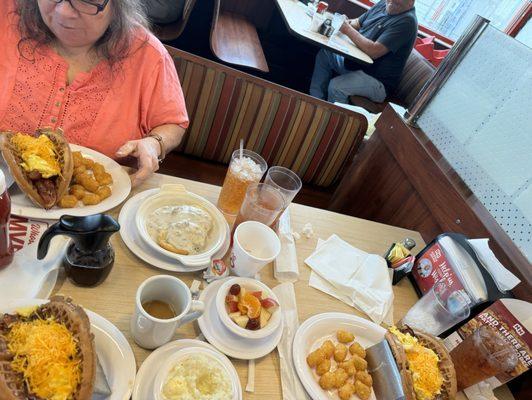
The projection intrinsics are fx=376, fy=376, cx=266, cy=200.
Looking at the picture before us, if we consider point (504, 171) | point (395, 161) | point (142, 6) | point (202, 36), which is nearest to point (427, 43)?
point (202, 36)

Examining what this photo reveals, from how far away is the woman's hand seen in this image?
118 cm

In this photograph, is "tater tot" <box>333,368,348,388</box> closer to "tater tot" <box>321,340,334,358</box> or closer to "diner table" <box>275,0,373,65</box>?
"tater tot" <box>321,340,334,358</box>

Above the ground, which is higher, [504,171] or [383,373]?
[504,171]

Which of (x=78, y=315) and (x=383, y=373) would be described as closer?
(x=78, y=315)

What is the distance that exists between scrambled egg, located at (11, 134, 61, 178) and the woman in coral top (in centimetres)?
22

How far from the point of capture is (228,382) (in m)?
0.76

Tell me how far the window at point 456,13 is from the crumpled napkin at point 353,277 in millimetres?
5164

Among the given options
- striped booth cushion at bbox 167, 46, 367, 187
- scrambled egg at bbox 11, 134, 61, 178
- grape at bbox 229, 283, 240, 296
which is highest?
scrambled egg at bbox 11, 134, 61, 178

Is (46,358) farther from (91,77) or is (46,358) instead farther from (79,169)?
(91,77)

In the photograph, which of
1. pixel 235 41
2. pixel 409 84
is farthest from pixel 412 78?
pixel 235 41

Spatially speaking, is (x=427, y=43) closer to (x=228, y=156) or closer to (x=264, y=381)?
(x=228, y=156)

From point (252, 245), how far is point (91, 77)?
2.59 ft

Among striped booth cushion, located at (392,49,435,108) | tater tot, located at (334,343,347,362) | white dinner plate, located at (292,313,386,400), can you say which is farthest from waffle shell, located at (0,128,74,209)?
striped booth cushion, located at (392,49,435,108)

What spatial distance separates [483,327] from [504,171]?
63 cm
